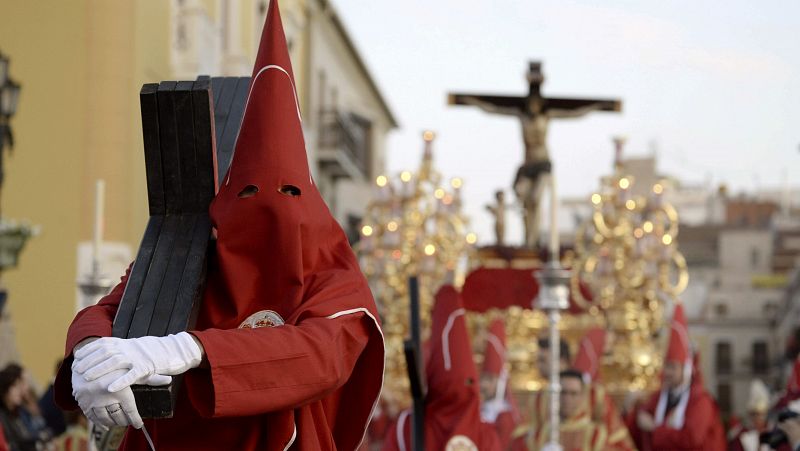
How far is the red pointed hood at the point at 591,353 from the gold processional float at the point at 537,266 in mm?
881

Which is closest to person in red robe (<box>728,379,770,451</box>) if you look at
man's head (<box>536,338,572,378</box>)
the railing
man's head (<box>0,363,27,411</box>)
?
man's head (<box>536,338,572,378</box>)

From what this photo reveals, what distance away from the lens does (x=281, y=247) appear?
3.76m

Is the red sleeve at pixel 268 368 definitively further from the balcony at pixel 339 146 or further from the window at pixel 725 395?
the window at pixel 725 395

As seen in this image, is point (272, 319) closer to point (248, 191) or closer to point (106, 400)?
A: point (248, 191)

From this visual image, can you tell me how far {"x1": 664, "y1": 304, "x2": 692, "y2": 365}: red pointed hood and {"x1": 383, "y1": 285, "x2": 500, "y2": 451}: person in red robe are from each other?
203 inches

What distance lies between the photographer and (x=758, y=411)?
51.4 feet

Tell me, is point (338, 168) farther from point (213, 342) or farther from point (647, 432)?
point (213, 342)

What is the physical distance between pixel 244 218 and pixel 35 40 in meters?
15.6

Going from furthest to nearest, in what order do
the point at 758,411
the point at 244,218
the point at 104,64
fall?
the point at 104,64
the point at 758,411
the point at 244,218

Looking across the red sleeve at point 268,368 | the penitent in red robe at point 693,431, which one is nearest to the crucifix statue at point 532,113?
the penitent in red robe at point 693,431

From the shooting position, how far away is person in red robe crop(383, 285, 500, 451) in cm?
838

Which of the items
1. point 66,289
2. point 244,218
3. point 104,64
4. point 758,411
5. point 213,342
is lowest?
point 758,411

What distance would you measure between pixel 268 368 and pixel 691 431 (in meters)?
9.46

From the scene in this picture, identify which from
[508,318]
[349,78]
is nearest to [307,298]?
[508,318]
